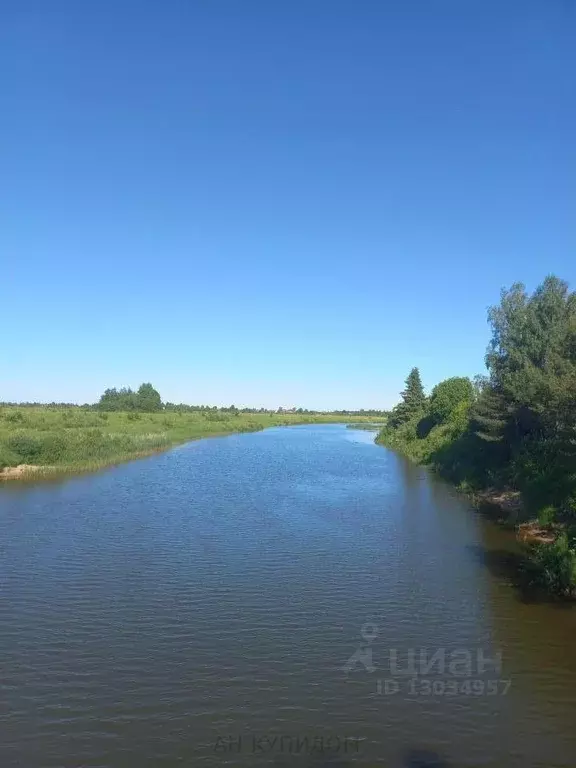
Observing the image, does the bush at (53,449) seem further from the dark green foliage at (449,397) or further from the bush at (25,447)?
the dark green foliage at (449,397)

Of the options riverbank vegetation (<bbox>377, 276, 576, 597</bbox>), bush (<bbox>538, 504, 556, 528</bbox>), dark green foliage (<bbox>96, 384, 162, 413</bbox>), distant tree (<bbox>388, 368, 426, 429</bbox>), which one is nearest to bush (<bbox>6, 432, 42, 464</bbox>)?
riverbank vegetation (<bbox>377, 276, 576, 597</bbox>)

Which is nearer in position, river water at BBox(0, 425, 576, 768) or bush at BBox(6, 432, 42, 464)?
river water at BBox(0, 425, 576, 768)

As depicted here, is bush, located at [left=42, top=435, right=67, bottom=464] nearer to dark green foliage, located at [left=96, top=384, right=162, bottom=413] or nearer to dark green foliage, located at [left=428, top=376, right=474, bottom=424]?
dark green foliage, located at [left=428, top=376, right=474, bottom=424]

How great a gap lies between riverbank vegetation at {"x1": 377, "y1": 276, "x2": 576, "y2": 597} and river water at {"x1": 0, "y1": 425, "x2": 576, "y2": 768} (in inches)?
75.4

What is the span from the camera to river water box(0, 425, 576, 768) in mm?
10203

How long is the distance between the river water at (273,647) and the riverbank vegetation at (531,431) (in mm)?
1914

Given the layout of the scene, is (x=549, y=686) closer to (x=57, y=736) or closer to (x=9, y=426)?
(x=57, y=736)

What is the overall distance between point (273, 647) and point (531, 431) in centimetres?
2559

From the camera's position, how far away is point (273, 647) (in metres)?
14.0

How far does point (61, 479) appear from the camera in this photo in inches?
1598

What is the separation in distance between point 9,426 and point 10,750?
54.6m

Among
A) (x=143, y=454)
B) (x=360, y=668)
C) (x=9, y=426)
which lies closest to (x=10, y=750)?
(x=360, y=668)

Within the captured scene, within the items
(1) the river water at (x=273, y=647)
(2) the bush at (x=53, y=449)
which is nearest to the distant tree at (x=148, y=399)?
(2) the bush at (x=53, y=449)

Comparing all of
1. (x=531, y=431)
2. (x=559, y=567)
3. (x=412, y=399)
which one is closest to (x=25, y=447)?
(x=531, y=431)
